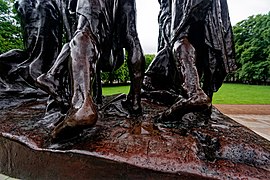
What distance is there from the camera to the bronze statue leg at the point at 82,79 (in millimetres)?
1945

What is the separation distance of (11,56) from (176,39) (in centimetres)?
263

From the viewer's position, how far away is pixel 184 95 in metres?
2.46

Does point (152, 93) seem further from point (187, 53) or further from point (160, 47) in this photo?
point (187, 53)

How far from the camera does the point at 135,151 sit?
6.35 ft

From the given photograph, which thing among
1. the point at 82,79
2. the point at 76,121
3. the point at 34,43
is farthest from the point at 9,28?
the point at 76,121

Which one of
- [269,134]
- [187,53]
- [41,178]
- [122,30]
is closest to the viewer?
[41,178]

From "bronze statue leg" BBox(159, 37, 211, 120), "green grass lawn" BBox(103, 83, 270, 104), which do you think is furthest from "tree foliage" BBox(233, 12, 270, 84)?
"bronze statue leg" BBox(159, 37, 211, 120)

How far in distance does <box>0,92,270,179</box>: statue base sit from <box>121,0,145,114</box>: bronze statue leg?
0.34 meters

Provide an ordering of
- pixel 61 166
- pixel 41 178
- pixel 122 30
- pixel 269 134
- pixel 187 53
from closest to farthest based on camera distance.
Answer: pixel 61 166
pixel 41 178
pixel 187 53
pixel 122 30
pixel 269 134

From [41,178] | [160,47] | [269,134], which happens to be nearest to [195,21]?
Result: [160,47]

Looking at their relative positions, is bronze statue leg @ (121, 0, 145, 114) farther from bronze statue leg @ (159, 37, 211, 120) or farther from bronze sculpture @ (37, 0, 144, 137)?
bronze statue leg @ (159, 37, 211, 120)

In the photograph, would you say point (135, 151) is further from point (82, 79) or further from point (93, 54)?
point (93, 54)

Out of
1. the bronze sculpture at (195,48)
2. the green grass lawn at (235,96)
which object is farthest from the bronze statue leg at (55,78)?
the green grass lawn at (235,96)

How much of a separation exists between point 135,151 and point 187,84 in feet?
2.76
